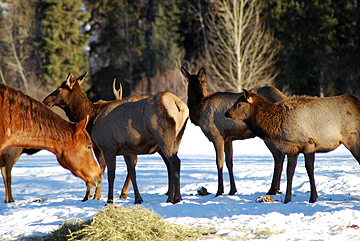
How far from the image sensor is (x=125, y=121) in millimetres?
7707

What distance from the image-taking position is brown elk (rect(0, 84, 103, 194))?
17.5ft

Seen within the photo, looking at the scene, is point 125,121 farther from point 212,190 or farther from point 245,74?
point 245,74

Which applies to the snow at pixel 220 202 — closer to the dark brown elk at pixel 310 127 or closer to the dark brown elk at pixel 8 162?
the dark brown elk at pixel 8 162

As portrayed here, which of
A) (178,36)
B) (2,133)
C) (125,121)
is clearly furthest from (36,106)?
(178,36)

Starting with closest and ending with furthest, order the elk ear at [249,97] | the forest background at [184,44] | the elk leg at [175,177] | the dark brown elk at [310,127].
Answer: the dark brown elk at [310,127] < the elk leg at [175,177] < the elk ear at [249,97] < the forest background at [184,44]

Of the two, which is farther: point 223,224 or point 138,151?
point 138,151

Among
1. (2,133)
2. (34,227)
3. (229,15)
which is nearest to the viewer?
(2,133)

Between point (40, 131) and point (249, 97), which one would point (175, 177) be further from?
point (40, 131)

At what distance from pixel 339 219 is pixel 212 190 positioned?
3.88m

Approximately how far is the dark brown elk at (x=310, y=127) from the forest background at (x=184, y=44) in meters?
19.8

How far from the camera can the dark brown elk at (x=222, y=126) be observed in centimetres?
827

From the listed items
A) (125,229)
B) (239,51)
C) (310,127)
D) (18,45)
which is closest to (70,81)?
(125,229)

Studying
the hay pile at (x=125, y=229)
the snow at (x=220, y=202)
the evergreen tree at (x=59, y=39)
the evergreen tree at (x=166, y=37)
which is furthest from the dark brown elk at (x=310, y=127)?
the evergreen tree at (x=59, y=39)

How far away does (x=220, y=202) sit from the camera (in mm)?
7258
